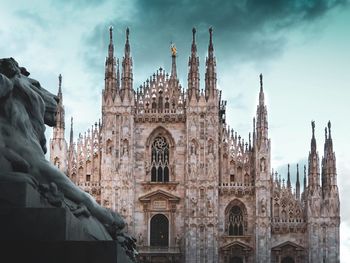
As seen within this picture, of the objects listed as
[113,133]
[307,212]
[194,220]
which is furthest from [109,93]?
[307,212]

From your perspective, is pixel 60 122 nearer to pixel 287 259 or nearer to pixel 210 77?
pixel 210 77

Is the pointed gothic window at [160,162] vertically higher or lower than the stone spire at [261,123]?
lower

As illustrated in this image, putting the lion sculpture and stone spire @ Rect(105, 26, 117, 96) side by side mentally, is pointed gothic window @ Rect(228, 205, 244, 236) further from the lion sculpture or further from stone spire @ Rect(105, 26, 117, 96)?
the lion sculpture

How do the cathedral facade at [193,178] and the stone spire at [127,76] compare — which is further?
→ the stone spire at [127,76]

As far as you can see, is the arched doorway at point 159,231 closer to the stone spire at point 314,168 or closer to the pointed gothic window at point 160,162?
the pointed gothic window at point 160,162

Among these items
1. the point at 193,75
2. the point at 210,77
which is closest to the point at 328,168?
the point at 210,77

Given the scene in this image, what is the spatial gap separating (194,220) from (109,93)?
9517 mm

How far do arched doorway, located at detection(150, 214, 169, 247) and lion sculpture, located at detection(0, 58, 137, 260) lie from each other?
3976 cm

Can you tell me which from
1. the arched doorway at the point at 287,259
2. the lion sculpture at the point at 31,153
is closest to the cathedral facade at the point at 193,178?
the arched doorway at the point at 287,259

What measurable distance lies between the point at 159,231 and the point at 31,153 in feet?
134

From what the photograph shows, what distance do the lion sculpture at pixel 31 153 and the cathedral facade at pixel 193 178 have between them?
128 feet

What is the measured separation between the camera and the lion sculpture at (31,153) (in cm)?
750

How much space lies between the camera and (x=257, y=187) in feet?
156

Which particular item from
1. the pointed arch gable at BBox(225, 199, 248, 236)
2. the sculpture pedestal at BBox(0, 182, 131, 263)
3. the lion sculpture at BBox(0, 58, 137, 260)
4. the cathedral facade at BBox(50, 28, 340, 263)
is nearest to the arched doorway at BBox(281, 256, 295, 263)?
the cathedral facade at BBox(50, 28, 340, 263)
